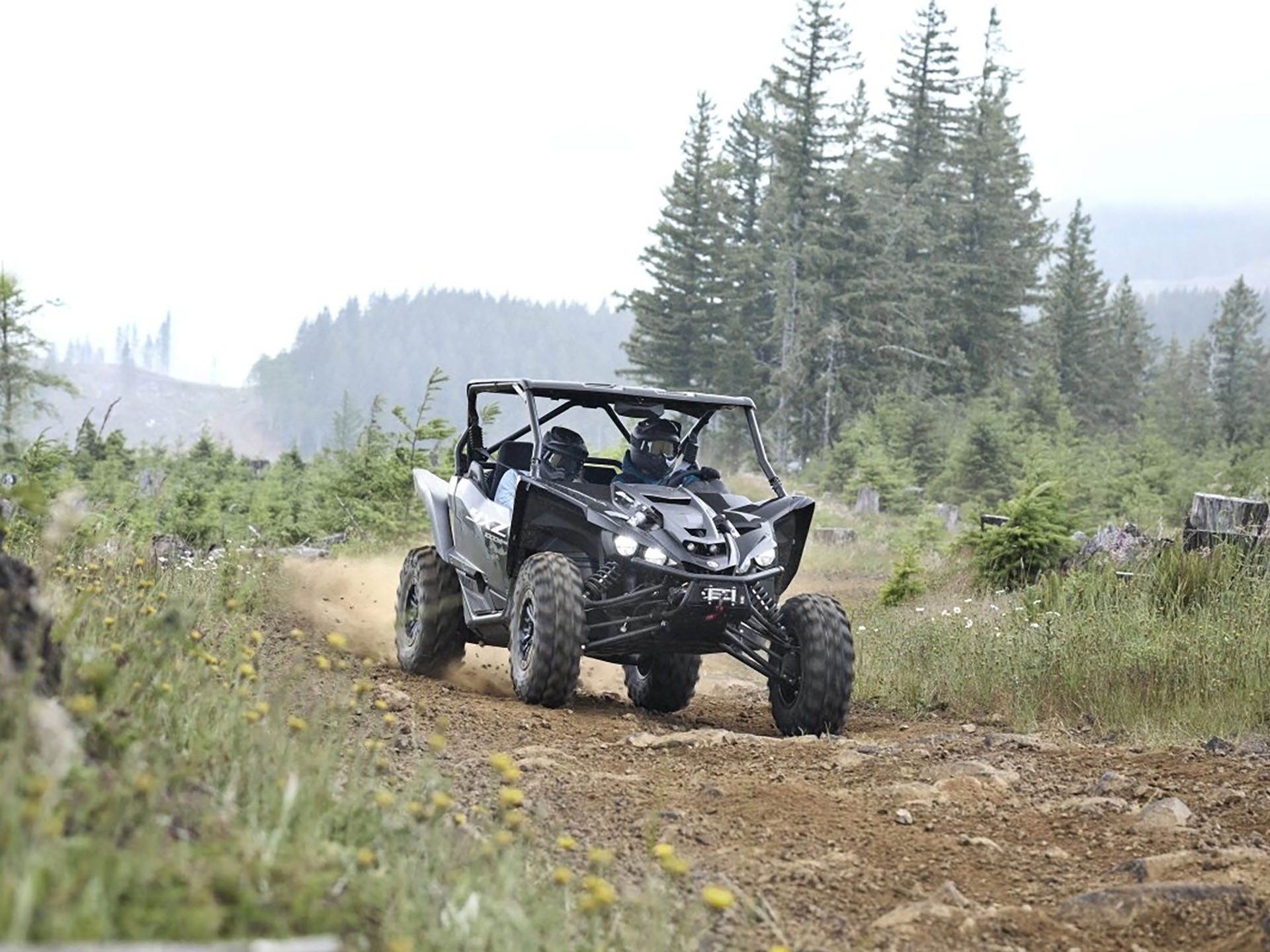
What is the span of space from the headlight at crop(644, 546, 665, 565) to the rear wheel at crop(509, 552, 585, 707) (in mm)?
430

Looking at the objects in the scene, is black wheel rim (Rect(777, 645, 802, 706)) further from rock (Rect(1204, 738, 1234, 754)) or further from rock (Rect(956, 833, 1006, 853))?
rock (Rect(956, 833, 1006, 853))

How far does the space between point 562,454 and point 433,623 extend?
1.81 metres

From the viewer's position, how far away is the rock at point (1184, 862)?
5320 millimetres

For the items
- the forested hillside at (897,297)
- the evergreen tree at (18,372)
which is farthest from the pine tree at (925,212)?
the evergreen tree at (18,372)

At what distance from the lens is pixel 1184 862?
539 centimetres

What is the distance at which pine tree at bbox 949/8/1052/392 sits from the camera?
5866cm

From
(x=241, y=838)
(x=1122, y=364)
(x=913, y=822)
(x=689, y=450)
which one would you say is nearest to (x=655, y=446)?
(x=689, y=450)

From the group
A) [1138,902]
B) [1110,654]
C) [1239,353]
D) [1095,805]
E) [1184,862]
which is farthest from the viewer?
[1239,353]

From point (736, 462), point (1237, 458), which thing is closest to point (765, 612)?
point (1237, 458)

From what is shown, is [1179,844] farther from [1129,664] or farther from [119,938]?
[119,938]

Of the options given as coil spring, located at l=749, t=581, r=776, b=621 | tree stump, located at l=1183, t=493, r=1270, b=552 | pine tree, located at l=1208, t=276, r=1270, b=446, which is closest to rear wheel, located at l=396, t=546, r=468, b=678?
coil spring, located at l=749, t=581, r=776, b=621

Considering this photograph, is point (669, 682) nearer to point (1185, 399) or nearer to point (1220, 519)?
point (1220, 519)

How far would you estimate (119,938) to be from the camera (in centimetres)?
254

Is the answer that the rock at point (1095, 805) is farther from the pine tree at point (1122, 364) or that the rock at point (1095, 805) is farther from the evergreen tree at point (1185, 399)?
the pine tree at point (1122, 364)
